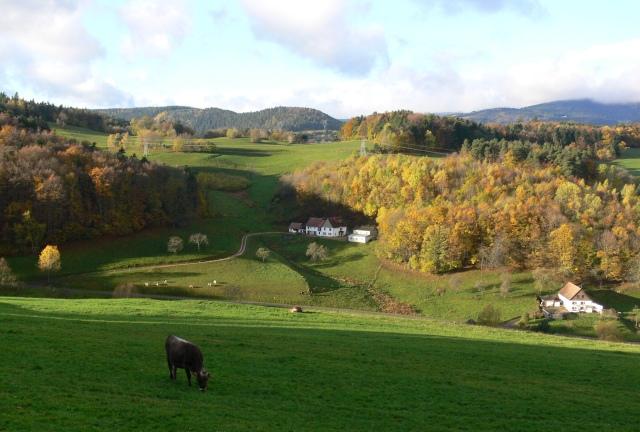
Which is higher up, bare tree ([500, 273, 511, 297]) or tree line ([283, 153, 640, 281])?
tree line ([283, 153, 640, 281])

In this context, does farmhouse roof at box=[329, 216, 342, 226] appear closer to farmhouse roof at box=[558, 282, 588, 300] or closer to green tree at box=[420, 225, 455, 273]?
green tree at box=[420, 225, 455, 273]

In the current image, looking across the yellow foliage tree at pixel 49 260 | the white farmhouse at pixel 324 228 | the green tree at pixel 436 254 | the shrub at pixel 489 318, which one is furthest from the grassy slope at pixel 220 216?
the shrub at pixel 489 318

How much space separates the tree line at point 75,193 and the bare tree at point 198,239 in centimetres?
929

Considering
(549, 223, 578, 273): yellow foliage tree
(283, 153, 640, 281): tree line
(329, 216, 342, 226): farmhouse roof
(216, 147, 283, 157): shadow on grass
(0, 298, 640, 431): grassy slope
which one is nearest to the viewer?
(0, 298, 640, 431): grassy slope

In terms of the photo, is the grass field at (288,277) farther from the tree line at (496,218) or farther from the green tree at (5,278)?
the green tree at (5,278)

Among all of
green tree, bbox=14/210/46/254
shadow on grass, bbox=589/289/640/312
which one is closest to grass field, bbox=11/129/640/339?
shadow on grass, bbox=589/289/640/312

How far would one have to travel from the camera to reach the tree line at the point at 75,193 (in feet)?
265

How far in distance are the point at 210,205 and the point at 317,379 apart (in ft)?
323

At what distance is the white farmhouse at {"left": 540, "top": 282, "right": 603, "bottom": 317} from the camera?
72438 millimetres

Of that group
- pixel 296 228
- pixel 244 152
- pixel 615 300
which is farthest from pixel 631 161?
pixel 244 152

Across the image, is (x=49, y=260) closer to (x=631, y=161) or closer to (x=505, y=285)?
(x=505, y=285)

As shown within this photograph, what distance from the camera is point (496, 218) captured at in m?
94.5

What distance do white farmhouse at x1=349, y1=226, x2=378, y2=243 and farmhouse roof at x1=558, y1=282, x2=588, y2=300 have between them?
40446 millimetres

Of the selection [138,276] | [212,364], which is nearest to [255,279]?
[138,276]
